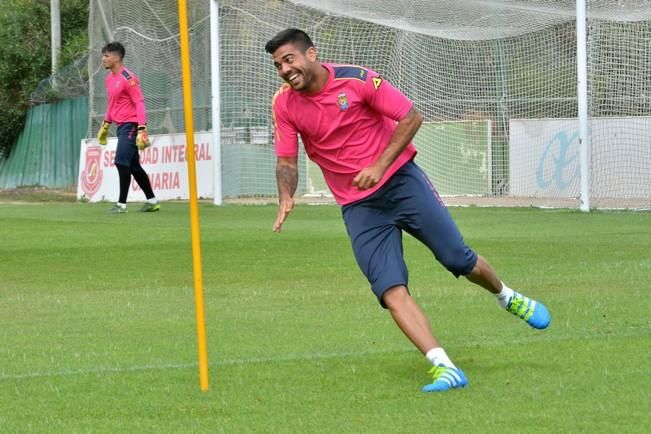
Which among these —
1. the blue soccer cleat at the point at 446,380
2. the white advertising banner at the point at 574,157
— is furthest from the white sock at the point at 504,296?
the white advertising banner at the point at 574,157

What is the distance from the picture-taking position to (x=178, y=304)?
431 inches

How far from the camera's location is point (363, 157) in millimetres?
7527

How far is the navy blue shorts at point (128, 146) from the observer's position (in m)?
21.7

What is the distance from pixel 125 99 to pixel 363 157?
14.4m

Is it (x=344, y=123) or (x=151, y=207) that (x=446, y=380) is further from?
(x=151, y=207)

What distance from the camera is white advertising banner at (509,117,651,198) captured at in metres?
22.8

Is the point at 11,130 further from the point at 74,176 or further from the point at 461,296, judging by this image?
the point at 461,296

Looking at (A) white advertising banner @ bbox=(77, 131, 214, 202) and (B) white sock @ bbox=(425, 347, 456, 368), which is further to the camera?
(A) white advertising banner @ bbox=(77, 131, 214, 202)

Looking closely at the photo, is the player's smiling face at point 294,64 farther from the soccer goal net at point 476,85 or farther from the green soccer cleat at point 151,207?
the soccer goal net at point 476,85

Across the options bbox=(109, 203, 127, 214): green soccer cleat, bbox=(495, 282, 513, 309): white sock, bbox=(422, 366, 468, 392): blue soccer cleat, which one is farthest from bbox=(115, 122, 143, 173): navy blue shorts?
bbox=(422, 366, 468, 392): blue soccer cleat

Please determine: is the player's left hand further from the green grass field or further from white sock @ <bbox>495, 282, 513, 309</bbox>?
white sock @ <bbox>495, 282, 513, 309</bbox>

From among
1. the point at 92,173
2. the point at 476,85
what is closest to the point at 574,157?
the point at 476,85

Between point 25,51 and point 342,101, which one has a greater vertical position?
point 25,51

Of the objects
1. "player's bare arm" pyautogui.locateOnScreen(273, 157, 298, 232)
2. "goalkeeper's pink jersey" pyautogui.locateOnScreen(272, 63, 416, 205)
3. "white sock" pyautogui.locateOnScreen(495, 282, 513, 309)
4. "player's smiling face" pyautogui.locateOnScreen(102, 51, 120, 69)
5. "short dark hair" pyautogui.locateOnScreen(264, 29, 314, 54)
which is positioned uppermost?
"player's smiling face" pyautogui.locateOnScreen(102, 51, 120, 69)
